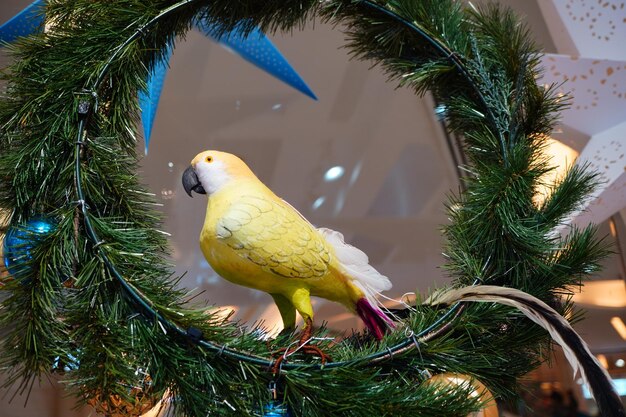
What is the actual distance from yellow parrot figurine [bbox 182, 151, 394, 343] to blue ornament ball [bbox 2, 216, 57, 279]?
0.45ft

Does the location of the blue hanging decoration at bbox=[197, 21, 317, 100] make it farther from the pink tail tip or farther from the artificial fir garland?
the pink tail tip

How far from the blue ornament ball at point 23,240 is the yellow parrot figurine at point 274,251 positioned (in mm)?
138

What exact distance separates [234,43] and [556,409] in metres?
1.04

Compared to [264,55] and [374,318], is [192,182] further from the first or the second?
[264,55]

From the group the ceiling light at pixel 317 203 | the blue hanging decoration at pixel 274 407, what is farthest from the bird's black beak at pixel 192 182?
the ceiling light at pixel 317 203

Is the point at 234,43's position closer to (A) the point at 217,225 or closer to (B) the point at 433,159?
(A) the point at 217,225

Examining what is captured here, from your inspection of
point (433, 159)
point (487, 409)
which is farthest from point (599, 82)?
point (487, 409)

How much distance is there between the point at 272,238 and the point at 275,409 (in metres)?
0.15

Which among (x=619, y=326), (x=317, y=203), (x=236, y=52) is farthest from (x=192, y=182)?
(x=619, y=326)

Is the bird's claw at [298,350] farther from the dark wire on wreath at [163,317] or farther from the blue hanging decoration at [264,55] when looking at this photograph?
the blue hanging decoration at [264,55]

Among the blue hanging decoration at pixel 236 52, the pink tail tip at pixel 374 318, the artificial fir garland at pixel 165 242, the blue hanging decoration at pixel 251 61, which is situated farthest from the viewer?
the blue hanging decoration at pixel 251 61

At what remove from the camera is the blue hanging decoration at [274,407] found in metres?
0.55

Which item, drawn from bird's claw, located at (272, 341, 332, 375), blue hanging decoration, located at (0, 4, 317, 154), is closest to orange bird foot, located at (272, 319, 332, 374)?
bird's claw, located at (272, 341, 332, 375)

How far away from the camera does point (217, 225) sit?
24.1 inches
